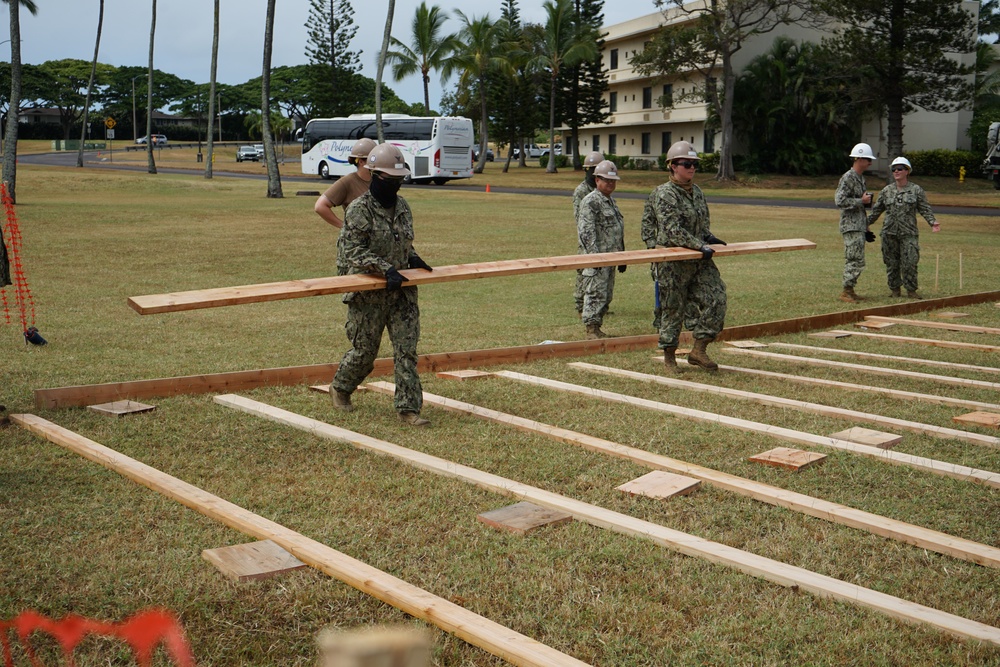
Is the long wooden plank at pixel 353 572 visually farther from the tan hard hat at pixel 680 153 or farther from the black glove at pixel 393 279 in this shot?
the tan hard hat at pixel 680 153

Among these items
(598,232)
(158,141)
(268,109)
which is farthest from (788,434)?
(158,141)

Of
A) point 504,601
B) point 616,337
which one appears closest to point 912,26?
point 616,337

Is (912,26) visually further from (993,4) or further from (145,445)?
(145,445)

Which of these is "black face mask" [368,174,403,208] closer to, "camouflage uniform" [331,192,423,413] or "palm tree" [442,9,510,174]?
"camouflage uniform" [331,192,423,413]

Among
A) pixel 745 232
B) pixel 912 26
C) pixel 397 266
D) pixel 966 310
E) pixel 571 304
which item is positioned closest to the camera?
pixel 397 266

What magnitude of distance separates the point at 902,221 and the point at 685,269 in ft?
20.2

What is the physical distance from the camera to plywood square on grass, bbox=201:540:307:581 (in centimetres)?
429

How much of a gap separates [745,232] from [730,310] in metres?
12.6

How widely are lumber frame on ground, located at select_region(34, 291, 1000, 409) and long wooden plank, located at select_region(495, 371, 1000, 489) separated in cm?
79

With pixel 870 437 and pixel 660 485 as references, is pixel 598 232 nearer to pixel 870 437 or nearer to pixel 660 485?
pixel 870 437

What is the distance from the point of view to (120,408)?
7.59 meters

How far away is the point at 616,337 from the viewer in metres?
11.0

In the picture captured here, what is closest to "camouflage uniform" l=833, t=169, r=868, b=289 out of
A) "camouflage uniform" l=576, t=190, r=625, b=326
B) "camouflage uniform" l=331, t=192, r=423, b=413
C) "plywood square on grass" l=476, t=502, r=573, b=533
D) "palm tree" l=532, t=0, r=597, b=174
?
"camouflage uniform" l=576, t=190, r=625, b=326

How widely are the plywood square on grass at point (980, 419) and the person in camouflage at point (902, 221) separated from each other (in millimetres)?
6853
